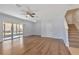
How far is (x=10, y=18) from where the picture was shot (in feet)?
9.67

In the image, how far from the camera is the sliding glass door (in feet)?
8.51

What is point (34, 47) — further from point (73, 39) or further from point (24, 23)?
point (73, 39)

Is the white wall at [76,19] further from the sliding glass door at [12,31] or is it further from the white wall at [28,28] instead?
the sliding glass door at [12,31]

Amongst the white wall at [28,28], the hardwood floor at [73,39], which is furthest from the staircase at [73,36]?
the white wall at [28,28]

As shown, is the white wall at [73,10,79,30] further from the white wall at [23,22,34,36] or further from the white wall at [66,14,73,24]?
the white wall at [23,22,34,36]

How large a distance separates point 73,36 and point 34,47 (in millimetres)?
863

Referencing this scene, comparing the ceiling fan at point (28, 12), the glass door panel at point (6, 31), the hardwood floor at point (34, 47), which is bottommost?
the hardwood floor at point (34, 47)

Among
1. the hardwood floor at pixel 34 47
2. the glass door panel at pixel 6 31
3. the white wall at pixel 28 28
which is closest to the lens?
the hardwood floor at pixel 34 47

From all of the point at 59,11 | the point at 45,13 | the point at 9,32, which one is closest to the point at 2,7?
the point at 9,32

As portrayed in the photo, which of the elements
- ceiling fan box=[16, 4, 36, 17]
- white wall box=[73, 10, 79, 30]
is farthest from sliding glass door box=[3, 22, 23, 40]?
white wall box=[73, 10, 79, 30]

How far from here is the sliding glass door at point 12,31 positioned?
259cm

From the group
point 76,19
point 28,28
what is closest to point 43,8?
point 28,28
